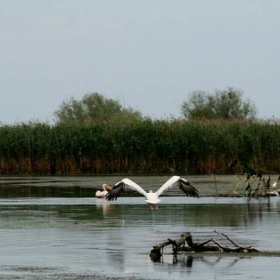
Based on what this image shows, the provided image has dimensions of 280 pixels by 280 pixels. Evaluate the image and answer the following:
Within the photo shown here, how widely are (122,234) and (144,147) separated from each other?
3225 centimetres

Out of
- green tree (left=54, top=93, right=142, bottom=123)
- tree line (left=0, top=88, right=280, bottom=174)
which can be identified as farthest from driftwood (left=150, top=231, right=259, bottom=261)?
green tree (left=54, top=93, right=142, bottom=123)

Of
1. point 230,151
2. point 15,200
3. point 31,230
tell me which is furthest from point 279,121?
point 31,230

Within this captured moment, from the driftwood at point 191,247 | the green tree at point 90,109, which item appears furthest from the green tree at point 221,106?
the driftwood at point 191,247

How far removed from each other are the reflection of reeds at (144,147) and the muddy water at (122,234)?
17703 millimetres

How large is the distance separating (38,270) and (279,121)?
38218mm

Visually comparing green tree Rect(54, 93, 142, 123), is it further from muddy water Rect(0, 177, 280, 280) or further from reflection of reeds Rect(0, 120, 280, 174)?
muddy water Rect(0, 177, 280, 280)

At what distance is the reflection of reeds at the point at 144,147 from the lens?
1951 inches

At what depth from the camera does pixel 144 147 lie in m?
51.2

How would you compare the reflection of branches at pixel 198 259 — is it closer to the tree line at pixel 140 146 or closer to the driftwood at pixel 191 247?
the driftwood at pixel 191 247

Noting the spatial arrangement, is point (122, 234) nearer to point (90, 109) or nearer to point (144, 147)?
point (144, 147)

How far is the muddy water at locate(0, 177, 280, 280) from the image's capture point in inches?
544

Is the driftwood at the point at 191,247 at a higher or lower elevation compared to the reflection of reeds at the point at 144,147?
lower

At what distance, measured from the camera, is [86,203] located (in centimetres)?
2875

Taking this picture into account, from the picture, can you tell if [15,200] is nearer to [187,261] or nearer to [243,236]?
[243,236]
